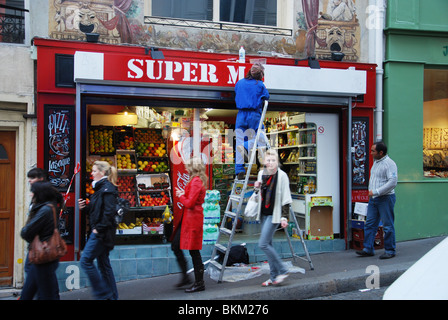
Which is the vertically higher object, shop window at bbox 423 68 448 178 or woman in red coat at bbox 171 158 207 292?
shop window at bbox 423 68 448 178

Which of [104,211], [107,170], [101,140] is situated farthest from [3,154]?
[104,211]

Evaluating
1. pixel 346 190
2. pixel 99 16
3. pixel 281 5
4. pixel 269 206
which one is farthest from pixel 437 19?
pixel 99 16

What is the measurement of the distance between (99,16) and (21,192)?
11.0 ft

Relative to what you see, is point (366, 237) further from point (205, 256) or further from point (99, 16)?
point (99, 16)

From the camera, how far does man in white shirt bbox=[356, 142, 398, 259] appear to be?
757 cm

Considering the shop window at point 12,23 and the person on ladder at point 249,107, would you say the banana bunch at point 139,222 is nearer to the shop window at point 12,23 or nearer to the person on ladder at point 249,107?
the person on ladder at point 249,107

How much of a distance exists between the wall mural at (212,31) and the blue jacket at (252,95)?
1.52 m

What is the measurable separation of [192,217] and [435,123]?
22.8ft

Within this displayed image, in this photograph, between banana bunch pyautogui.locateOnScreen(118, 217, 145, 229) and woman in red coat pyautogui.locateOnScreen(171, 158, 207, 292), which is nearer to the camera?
woman in red coat pyautogui.locateOnScreen(171, 158, 207, 292)

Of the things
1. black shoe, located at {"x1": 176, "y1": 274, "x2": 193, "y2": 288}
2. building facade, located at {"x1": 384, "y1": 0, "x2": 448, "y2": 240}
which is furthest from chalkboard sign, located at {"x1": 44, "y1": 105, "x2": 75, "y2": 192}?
building facade, located at {"x1": 384, "y1": 0, "x2": 448, "y2": 240}

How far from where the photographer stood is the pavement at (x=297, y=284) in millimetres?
6023

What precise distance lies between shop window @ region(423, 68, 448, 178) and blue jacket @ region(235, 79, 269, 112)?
4.44 m

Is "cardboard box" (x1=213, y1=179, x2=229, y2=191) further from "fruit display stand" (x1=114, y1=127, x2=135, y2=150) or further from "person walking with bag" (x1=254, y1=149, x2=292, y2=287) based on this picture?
"person walking with bag" (x1=254, y1=149, x2=292, y2=287)

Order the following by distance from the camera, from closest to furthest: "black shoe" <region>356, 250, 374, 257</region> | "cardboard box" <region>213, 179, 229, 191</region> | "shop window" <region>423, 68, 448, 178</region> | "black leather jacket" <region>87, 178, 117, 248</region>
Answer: "black leather jacket" <region>87, 178, 117, 248</region> < "black shoe" <region>356, 250, 374, 257</region> < "cardboard box" <region>213, 179, 229, 191</region> < "shop window" <region>423, 68, 448, 178</region>
